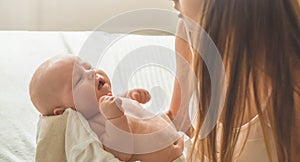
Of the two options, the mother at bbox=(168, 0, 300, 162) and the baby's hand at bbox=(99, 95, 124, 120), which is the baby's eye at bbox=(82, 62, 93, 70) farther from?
the mother at bbox=(168, 0, 300, 162)

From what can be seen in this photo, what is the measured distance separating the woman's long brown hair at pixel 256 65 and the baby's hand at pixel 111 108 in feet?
0.50

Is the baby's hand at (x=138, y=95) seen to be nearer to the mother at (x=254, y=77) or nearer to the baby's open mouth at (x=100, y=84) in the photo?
the baby's open mouth at (x=100, y=84)

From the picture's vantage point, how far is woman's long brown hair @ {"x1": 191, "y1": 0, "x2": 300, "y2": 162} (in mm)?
867

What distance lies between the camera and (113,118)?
3.21 ft

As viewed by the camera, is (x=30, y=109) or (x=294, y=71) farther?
(x=30, y=109)

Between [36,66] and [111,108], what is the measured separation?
0.67m

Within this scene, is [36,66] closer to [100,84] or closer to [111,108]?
[100,84]

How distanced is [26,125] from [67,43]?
Answer: 52 cm

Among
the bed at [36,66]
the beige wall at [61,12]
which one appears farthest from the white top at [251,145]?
the beige wall at [61,12]

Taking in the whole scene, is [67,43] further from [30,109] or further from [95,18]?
[95,18]

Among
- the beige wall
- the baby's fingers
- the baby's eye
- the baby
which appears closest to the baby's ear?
the baby

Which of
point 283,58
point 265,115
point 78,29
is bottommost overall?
point 78,29

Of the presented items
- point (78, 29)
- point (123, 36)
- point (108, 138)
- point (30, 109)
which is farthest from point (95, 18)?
point (108, 138)

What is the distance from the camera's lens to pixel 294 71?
2.97ft
